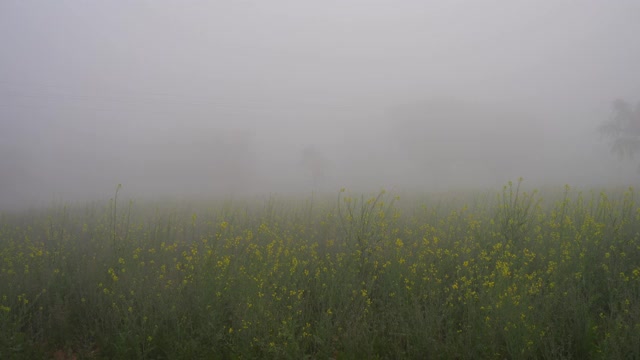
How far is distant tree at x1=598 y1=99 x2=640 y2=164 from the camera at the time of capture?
3212cm

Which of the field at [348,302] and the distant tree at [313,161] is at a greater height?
the distant tree at [313,161]

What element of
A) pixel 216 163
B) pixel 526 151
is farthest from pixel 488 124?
pixel 216 163

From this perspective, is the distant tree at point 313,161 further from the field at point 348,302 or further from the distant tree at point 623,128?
the field at point 348,302

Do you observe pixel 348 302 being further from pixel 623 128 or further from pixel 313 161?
pixel 313 161

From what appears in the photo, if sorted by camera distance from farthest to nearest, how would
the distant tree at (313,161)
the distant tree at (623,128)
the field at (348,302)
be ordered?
the distant tree at (313,161)
the distant tree at (623,128)
the field at (348,302)

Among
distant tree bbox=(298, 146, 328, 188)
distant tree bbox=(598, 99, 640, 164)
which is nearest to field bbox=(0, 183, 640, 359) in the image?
distant tree bbox=(598, 99, 640, 164)

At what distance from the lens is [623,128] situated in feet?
108

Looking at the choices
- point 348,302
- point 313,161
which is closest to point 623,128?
point 313,161

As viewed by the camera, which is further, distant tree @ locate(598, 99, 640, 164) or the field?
distant tree @ locate(598, 99, 640, 164)

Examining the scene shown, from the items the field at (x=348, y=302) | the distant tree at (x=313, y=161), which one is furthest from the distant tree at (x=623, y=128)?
the field at (x=348, y=302)

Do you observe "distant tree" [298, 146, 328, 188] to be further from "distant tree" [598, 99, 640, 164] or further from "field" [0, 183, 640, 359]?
"field" [0, 183, 640, 359]

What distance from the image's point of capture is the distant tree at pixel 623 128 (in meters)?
32.1

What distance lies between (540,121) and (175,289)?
55689 mm

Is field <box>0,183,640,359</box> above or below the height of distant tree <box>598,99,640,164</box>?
below
